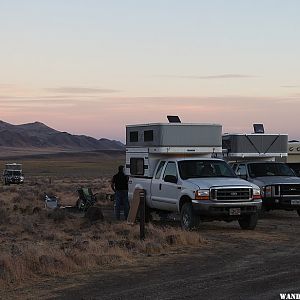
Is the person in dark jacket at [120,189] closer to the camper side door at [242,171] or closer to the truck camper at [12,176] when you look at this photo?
the camper side door at [242,171]

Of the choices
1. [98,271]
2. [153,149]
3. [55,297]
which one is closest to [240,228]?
[153,149]

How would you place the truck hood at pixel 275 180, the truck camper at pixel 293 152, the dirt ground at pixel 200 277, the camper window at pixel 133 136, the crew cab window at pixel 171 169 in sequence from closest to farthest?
the dirt ground at pixel 200 277 → the crew cab window at pixel 171 169 → the camper window at pixel 133 136 → the truck hood at pixel 275 180 → the truck camper at pixel 293 152

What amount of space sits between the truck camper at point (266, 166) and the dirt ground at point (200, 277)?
5691mm

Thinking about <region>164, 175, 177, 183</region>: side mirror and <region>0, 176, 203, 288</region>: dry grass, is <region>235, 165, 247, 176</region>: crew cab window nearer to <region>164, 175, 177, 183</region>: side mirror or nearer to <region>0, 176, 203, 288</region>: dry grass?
<region>164, 175, 177, 183</region>: side mirror

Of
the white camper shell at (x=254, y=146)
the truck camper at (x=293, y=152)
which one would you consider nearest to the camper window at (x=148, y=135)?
the white camper shell at (x=254, y=146)

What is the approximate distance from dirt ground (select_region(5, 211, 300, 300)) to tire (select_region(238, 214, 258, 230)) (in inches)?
95.5

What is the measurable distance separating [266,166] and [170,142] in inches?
178

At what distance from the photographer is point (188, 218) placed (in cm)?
1705

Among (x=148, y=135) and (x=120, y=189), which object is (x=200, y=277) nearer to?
(x=148, y=135)

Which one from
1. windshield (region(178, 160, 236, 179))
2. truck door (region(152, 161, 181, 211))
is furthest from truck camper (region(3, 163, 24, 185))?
windshield (region(178, 160, 236, 179))

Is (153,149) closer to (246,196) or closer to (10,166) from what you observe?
(246,196)

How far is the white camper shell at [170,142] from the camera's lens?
19.1 meters

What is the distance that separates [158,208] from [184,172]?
1670 mm

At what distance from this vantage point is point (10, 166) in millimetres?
64938
